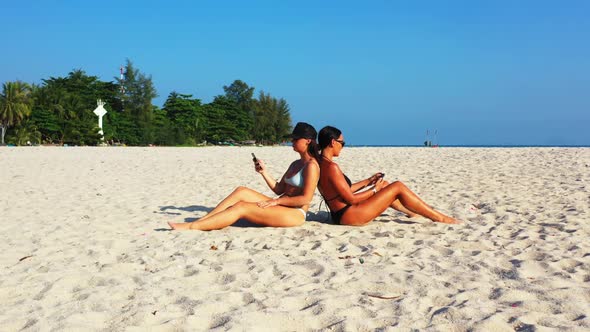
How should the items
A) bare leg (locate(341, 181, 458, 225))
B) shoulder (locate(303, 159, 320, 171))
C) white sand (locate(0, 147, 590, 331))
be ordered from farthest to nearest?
bare leg (locate(341, 181, 458, 225)) → shoulder (locate(303, 159, 320, 171)) → white sand (locate(0, 147, 590, 331))

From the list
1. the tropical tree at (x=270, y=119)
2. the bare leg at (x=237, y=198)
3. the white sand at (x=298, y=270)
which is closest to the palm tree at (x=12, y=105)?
the tropical tree at (x=270, y=119)

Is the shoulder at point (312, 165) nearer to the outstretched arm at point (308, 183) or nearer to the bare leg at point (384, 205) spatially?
the outstretched arm at point (308, 183)

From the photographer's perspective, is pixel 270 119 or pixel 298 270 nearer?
pixel 298 270

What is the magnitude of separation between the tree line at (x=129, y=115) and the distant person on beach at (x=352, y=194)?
1837 inches

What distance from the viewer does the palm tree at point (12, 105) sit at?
47312 mm

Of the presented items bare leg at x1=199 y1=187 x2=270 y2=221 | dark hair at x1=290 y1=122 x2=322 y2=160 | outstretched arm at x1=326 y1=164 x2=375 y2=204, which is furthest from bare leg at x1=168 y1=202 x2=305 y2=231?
dark hair at x1=290 y1=122 x2=322 y2=160

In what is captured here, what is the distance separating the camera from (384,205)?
612 cm

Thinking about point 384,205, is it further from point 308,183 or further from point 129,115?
point 129,115

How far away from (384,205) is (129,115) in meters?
58.5

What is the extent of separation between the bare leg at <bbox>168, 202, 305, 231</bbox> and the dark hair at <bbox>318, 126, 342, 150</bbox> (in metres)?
0.89

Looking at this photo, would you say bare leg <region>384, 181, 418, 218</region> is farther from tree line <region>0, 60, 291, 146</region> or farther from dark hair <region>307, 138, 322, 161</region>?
tree line <region>0, 60, 291, 146</region>

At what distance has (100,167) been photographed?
1552 cm

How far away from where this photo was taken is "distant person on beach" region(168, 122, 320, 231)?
19.2ft

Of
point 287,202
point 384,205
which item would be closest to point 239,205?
point 287,202
